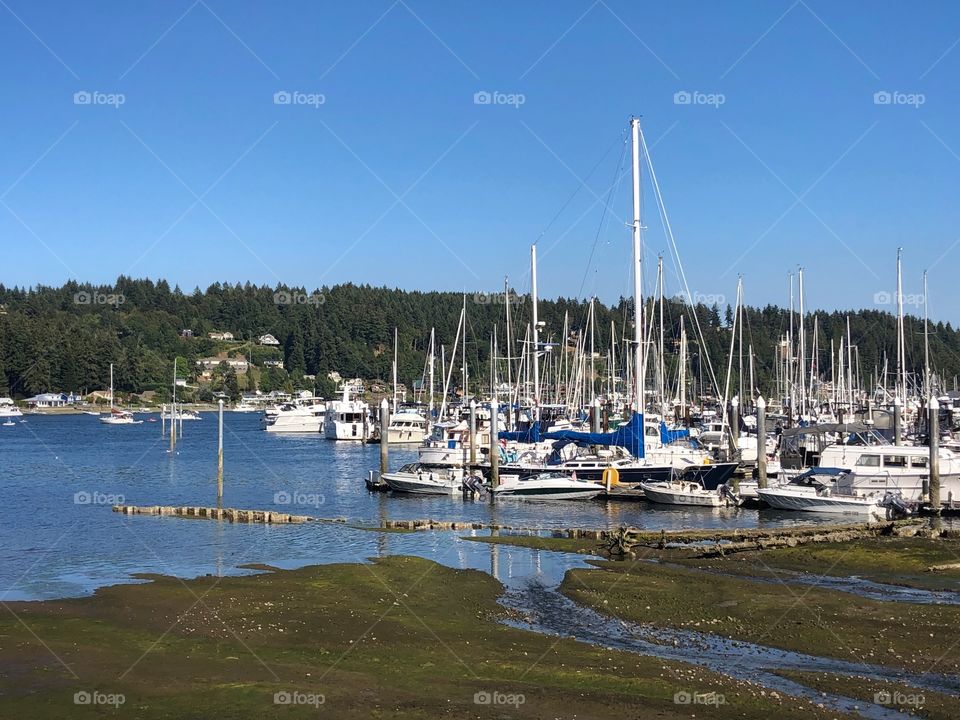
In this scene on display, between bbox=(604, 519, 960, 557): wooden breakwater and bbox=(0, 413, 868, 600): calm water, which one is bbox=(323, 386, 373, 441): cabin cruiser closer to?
bbox=(0, 413, 868, 600): calm water

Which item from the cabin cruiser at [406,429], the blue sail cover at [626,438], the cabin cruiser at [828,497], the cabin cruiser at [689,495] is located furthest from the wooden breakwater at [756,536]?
the cabin cruiser at [406,429]

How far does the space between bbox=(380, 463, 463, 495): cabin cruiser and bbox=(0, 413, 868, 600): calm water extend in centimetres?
108

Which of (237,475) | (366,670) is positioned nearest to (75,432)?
(237,475)

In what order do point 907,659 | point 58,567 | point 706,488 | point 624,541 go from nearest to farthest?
point 907,659, point 58,567, point 624,541, point 706,488

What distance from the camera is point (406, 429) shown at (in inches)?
4995

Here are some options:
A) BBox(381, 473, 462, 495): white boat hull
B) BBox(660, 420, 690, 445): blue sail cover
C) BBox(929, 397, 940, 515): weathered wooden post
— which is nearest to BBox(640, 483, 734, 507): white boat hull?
BBox(929, 397, 940, 515): weathered wooden post

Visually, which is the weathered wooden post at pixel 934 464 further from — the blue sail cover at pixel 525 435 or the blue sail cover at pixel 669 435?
the blue sail cover at pixel 525 435

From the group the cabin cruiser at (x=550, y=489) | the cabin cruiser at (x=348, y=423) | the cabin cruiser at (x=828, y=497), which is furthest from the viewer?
the cabin cruiser at (x=348, y=423)

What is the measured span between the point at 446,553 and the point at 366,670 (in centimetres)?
1843

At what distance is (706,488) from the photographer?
6091cm

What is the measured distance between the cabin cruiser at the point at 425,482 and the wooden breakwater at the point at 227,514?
1148 cm

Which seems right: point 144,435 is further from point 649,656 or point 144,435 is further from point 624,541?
point 649,656

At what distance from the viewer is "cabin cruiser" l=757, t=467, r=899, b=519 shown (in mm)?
51812

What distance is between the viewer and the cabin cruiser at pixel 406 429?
414ft
